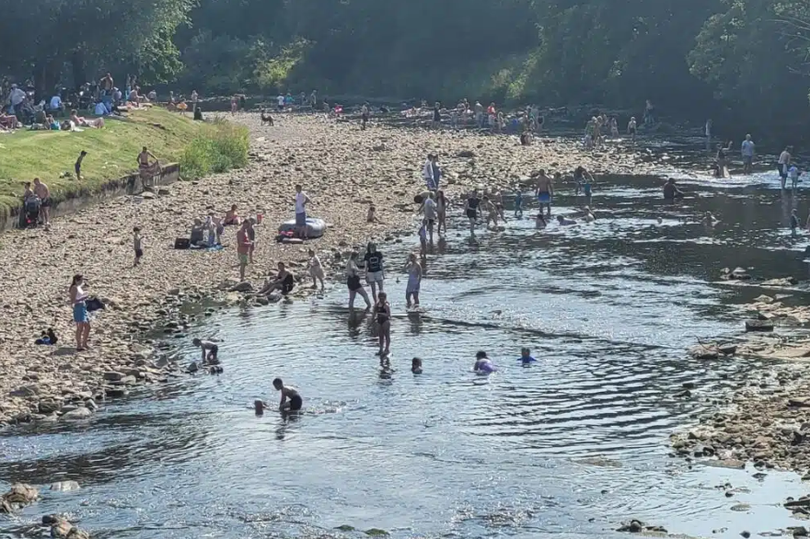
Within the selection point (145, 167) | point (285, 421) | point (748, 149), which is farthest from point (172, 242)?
point (748, 149)

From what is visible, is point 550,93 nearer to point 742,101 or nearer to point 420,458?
point 742,101

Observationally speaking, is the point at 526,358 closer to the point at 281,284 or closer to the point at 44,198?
the point at 281,284

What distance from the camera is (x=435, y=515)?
23703 mm

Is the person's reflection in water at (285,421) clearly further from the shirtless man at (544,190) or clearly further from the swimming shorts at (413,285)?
the shirtless man at (544,190)

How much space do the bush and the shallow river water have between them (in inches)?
783

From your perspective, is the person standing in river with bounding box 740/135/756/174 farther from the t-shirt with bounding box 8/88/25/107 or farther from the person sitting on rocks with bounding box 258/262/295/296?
the t-shirt with bounding box 8/88/25/107

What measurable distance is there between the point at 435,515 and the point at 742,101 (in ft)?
210

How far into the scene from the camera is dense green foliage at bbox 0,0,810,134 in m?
69.8

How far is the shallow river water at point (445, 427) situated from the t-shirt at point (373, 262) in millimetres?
1318

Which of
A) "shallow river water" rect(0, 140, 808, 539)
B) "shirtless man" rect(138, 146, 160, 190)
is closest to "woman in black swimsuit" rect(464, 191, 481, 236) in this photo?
"shallow river water" rect(0, 140, 808, 539)

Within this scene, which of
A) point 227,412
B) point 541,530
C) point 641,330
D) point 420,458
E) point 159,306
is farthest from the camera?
point 159,306

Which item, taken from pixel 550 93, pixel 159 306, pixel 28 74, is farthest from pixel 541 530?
pixel 550 93

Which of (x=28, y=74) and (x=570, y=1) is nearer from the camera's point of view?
(x=28, y=74)

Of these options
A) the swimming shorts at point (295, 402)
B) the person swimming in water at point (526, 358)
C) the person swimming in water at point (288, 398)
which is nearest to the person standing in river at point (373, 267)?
the person swimming in water at point (526, 358)
